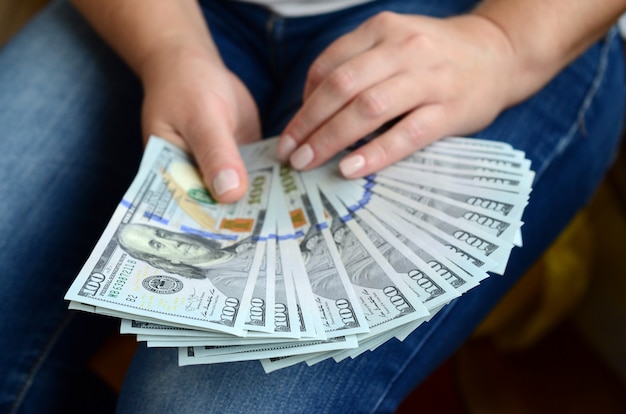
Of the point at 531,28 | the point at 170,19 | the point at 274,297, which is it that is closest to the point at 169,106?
the point at 170,19

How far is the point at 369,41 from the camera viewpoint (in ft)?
2.15

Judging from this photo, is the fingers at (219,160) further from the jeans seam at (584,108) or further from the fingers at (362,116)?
the jeans seam at (584,108)

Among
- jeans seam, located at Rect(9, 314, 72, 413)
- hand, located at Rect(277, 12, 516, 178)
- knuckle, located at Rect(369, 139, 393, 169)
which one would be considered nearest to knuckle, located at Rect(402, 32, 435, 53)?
hand, located at Rect(277, 12, 516, 178)

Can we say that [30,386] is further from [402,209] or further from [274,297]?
[402,209]

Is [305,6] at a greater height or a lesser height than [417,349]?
greater

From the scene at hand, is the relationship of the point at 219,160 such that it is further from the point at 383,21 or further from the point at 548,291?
the point at 548,291

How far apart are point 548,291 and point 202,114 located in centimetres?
84

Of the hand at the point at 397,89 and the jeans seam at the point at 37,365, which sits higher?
the hand at the point at 397,89

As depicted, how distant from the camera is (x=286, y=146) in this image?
678 mm

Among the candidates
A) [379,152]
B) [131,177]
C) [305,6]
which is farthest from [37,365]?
[305,6]

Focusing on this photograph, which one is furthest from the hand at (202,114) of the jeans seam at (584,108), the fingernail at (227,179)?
the jeans seam at (584,108)

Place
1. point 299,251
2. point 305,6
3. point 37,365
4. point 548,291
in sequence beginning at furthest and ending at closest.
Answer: point 548,291, point 305,6, point 37,365, point 299,251

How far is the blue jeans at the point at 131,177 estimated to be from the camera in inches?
22.7

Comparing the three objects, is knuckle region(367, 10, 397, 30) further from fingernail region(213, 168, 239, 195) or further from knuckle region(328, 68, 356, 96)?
fingernail region(213, 168, 239, 195)
